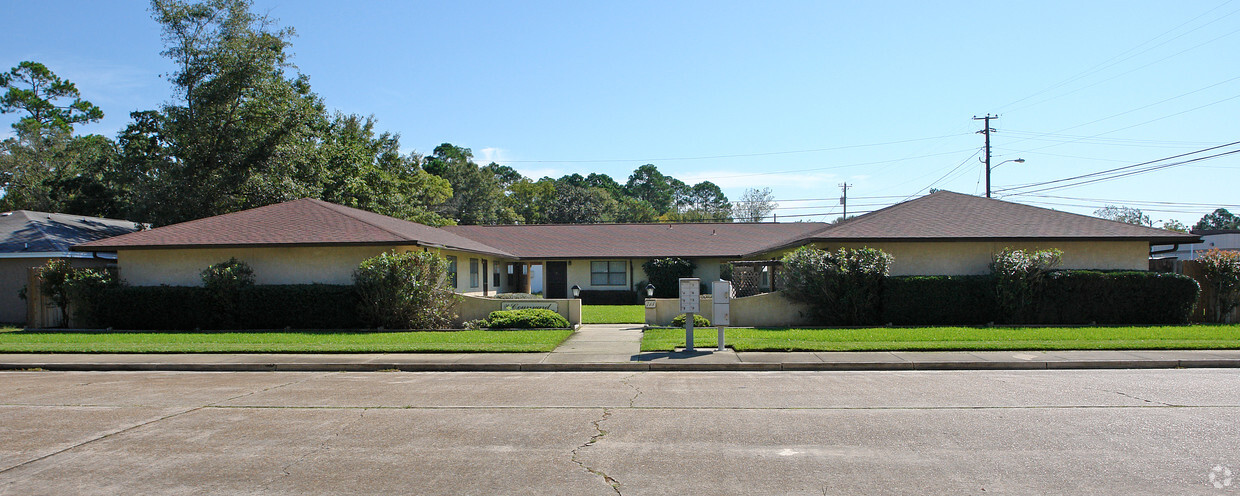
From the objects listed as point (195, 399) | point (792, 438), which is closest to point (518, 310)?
point (195, 399)

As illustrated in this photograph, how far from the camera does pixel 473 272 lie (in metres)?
28.4

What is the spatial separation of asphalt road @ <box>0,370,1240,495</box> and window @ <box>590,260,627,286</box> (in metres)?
23.4

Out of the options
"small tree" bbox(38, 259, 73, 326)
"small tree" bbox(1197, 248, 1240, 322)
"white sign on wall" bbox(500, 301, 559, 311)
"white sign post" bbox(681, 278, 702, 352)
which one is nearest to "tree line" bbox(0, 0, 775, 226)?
"small tree" bbox(38, 259, 73, 326)

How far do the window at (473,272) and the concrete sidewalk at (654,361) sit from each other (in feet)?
44.2

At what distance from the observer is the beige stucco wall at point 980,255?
20594 mm

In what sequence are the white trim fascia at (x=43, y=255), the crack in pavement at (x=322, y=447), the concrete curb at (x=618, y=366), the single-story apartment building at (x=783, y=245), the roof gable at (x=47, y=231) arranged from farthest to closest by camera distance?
1. the roof gable at (x=47, y=231)
2. the white trim fascia at (x=43, y=255)
3. the single-story apartment building at (x=783, y=245)
4. the concrete curb at (x=618, y=366)
5. the crack in pavement at (x=322, y=447)

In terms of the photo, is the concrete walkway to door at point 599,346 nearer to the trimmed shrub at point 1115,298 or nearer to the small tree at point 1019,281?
the small tree at point 1019,281

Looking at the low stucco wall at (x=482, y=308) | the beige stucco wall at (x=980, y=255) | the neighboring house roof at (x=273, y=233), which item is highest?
the neighboring house roof at (x=273, y=233)

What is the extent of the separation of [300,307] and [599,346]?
9.38 m

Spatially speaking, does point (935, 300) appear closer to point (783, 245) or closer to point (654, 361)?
point (783, 245)

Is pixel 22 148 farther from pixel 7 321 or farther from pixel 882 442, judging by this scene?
pixel 882 442

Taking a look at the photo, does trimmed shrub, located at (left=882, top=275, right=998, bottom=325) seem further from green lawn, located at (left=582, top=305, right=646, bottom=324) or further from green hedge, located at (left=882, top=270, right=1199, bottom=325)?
green lawn, located at (left=582, top=305, right=646, bottom=324)

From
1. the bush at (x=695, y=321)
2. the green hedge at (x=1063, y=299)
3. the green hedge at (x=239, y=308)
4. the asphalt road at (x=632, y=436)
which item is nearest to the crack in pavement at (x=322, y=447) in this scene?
the asphalt road at (x=632, y=436)

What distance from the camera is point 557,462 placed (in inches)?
247
